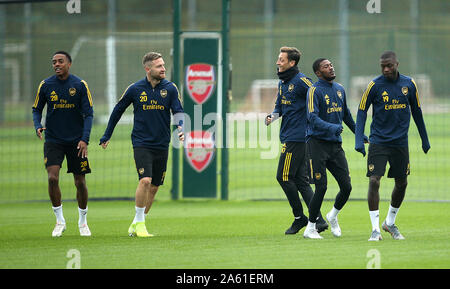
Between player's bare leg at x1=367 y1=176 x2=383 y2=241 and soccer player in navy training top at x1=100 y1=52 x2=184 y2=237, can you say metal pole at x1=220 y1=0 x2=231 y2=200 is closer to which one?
soccer player in navy training top at x1=100 y1=52 x2=184 y2=237

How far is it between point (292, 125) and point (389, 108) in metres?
1.27

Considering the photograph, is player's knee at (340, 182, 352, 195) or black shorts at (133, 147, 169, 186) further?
black shorts at (133, 147, 169, 186)

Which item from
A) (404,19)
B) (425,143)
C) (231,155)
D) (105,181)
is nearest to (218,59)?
(105,181)

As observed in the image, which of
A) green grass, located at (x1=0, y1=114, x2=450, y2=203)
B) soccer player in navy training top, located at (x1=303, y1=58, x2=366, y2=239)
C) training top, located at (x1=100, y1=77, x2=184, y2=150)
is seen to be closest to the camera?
soccer player in navy training top, located at (x1=303, y1=58, x2=366, y2=239)

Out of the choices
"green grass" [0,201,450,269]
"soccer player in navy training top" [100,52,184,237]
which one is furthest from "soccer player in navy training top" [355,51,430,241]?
"soccer player in navy training top" [100,52,184,237]

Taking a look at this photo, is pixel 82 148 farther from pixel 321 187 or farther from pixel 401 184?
pixel 401 184

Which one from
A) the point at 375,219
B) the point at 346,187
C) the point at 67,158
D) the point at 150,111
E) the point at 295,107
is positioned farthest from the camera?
the point at 67,158

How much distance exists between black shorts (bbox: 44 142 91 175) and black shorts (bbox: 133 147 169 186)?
697 mm

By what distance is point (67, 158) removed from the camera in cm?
1118

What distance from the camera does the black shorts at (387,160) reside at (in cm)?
1009

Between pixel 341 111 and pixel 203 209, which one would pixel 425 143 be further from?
pixel 203 209

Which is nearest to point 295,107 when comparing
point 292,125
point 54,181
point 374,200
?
point 292,125

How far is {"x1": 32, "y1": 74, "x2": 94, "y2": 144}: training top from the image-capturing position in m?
11.1

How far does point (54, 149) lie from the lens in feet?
36.6
